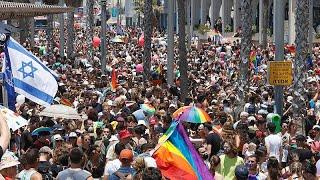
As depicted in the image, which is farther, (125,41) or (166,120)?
(125,41)

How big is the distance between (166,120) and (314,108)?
6176 millimetres

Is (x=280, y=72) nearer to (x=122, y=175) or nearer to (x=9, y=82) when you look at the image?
(x=9, y=82)

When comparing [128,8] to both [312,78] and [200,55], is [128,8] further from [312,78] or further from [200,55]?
[312,78]

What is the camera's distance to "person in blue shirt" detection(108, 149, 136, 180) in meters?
9.60

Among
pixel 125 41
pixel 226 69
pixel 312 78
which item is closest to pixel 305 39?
pixel 312 78

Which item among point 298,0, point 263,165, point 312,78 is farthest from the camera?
point 312,78

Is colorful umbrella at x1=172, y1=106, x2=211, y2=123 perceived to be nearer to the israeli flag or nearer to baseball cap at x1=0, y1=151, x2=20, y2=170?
the israeli flag

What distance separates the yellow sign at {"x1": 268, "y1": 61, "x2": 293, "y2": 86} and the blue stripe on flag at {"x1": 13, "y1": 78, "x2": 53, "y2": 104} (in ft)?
23.7

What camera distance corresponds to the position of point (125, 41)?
56.0 meters

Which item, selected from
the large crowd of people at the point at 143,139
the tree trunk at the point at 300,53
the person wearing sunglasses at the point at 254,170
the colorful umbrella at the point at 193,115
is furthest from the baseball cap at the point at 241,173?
the tree trunk at the point at 300,53

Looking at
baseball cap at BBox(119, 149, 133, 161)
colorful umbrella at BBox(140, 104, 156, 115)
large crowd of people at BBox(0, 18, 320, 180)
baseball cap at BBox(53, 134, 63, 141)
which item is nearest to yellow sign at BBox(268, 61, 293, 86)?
large crowd of people at BBox(0, 18, 320, 180)

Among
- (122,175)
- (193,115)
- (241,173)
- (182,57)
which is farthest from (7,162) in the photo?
(182,57)

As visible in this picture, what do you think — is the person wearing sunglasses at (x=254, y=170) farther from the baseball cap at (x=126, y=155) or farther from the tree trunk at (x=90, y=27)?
the tree trunk at (x=90, y=27)

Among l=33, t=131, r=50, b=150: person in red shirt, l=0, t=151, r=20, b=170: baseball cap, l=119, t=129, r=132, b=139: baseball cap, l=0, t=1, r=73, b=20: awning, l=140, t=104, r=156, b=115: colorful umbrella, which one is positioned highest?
l=0, t=1, r=73, b=20: awning
